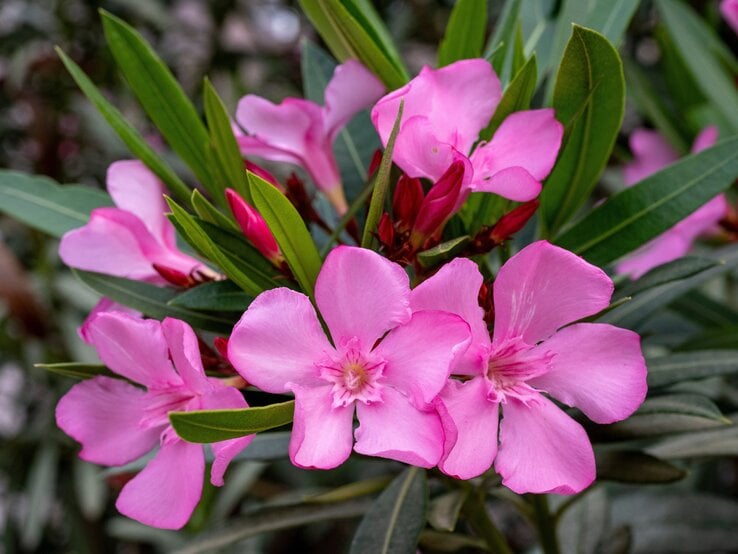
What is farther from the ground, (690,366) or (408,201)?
(408,201)

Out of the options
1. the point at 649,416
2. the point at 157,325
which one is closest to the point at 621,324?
the point at 649,416

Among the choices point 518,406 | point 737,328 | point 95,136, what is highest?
point 518,406

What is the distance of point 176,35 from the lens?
2.61 metres

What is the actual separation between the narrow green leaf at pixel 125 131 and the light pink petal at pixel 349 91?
169 mm

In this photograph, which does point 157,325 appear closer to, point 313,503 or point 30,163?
point 313,503

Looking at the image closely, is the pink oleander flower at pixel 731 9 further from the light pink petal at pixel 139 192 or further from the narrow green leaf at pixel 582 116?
the light pink petal at pixel 139 192

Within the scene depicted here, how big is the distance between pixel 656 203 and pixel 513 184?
21 cm

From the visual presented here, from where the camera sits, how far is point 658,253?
3.63ft

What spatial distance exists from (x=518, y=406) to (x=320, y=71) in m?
0.52

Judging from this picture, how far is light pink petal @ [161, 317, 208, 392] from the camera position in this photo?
1.99 feet

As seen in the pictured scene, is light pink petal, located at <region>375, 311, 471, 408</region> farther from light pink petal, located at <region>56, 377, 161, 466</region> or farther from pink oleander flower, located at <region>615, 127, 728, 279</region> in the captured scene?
pink oleander flower, located at <region>615, 127, 728, 279</region>

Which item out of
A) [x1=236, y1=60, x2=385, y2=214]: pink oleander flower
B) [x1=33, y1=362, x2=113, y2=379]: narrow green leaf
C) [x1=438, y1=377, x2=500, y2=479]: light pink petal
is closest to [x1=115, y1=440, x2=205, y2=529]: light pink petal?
[x1=33, y1=362, x2=113, y2=379]: narrow green leaf

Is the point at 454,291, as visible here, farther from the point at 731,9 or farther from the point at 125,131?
the point at 731,9

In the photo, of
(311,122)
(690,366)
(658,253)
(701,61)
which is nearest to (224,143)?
(311,122)
